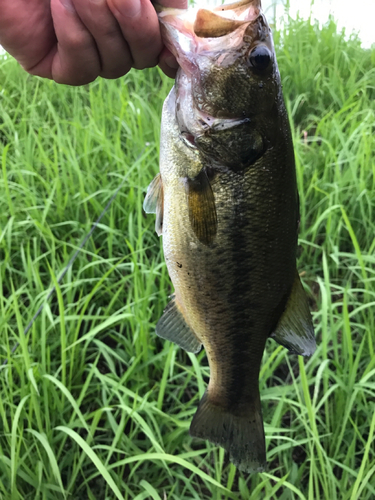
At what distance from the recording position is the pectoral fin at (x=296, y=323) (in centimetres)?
113

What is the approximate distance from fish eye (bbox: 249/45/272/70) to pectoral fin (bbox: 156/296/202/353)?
73 cm

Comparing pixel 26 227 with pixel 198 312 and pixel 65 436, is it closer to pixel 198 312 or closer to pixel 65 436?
pixel 65 436

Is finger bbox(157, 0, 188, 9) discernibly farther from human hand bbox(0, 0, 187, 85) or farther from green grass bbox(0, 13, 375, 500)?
green grass bbox(0, 13, 375, 500)

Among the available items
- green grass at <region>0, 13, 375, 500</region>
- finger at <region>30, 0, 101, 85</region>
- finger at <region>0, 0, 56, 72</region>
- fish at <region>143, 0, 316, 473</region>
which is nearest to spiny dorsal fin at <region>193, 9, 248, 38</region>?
fish at <region>143, 0, 316, 473</region>

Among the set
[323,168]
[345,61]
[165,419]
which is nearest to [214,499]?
[165,419]

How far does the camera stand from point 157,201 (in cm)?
120

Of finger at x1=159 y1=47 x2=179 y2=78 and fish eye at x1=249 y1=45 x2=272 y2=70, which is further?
finger at x1=159 y1=47 x2=179 y2=78

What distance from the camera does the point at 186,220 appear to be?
3.58 feet

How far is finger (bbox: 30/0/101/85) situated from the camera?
112 cm

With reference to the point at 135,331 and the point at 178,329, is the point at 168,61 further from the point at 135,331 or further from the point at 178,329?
the point at 135,331

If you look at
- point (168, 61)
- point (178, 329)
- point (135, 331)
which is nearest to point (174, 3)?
point (168, 61)

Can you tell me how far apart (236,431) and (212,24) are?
1187mm

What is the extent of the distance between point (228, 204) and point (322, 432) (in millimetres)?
1189

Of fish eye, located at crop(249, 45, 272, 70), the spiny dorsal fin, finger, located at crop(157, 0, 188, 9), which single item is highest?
finger, located at crop(157, 0, 188, 9)
